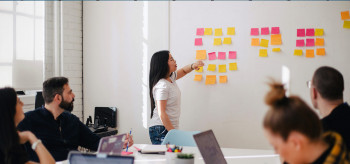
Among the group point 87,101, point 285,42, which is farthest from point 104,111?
point 285,42

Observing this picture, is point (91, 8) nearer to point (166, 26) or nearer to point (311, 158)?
point (166, 26)

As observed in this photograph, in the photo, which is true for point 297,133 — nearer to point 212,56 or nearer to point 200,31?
point 212,56

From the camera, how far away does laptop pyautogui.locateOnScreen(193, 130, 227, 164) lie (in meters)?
2.01

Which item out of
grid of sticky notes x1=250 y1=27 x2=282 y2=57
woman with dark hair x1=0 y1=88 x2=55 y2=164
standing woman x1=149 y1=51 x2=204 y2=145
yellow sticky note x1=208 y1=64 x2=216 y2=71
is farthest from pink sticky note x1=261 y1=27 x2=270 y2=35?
woman with dark hair x1=0 y1=88 x2=55 y2=164

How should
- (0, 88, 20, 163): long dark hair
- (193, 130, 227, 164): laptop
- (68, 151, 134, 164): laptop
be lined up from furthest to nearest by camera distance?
(193, 130, 227, 164): laptop → (0, 88, 20, 163): long dark hair → (68, 151, 134, 164): laptop

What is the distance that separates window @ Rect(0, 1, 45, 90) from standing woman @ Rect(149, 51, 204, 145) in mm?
1592

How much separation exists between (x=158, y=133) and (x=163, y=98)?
349mm

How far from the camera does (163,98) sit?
344cm

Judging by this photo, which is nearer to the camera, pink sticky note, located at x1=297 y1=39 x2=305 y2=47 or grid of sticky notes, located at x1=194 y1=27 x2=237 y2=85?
pink sticky note, located at x1=297 y1=39 x2=305 y2=47

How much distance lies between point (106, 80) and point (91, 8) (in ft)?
3.11

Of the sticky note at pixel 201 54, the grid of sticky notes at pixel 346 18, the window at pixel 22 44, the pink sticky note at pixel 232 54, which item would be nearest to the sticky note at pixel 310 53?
the grid of sticky notes at pixel 346 18

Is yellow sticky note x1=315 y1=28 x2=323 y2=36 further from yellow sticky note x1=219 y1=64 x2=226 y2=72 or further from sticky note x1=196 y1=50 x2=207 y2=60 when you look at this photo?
sticky note x1=196 y1=50 x2=207 y2=60

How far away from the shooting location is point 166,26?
4.27 meters

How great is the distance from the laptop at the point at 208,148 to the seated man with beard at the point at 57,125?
0.80 meters
